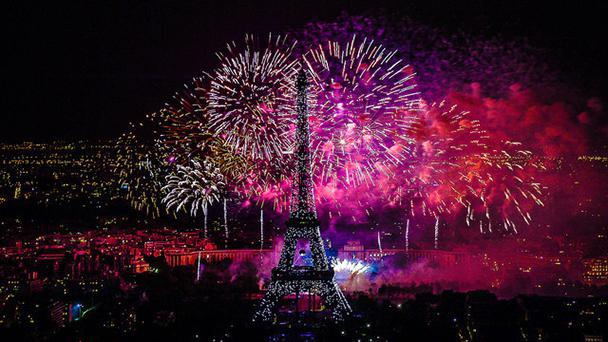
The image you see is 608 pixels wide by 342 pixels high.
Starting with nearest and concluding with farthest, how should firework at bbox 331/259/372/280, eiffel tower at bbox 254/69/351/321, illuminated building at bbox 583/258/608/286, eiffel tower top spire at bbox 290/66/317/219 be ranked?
1. eiffel tower top spire at bbox 290/66/317/219
2. eiffel tower at bbox 254/69/351/321
3. firework at bbox 331/259/372/280
4. illuminated building at bbox 583/258/608/286

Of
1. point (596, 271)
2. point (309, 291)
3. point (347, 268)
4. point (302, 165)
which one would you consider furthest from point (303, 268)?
point (596, 271)

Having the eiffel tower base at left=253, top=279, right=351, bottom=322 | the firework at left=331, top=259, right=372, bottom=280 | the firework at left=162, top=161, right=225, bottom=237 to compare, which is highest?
the firework at left=162, top=161, right=225, bottom=237

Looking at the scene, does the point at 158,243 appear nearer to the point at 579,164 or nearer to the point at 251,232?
the point at 251,232

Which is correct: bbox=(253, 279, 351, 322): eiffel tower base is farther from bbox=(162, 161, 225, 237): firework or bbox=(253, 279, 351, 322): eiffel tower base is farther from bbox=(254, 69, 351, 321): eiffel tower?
bbox=(162, 161, 225, 237): firework

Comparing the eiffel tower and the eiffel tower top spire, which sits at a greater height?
the eiffel tower top spire

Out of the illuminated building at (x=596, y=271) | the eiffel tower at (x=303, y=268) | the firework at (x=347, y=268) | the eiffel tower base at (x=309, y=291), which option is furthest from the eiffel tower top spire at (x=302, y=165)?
the illuminated building at (x=596, y=271)

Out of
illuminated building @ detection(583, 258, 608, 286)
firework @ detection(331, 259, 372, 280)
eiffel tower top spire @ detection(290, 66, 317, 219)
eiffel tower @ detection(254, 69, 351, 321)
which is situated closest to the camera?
eiffel tower top spire @ detection(290, 66, 317, 219)

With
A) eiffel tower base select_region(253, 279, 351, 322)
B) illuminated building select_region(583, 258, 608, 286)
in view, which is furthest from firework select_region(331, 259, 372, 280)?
illuminated building select_region(583, 258, 608, 286)

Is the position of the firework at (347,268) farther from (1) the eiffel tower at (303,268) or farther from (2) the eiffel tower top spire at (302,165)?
(2) the eiffel tower top spire at (302,165)
